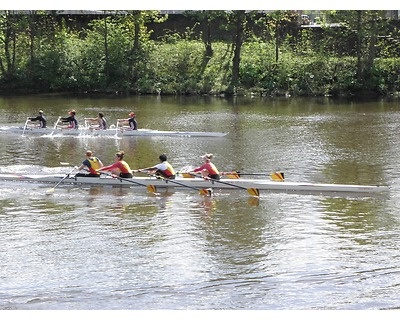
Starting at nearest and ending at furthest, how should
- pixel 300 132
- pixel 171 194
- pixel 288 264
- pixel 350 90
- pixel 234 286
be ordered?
pixel 234 286 → pixel 288 264 → pixel 171 194 → pixel 300 132 → pixel 350 90

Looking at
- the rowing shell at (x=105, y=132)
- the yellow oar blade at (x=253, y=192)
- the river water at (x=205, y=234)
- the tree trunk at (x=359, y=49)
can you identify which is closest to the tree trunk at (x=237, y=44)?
the tree trunk at (x=359, y=49)

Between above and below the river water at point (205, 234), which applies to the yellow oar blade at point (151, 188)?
above

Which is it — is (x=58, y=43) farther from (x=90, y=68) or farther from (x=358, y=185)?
(x=358, y=185)

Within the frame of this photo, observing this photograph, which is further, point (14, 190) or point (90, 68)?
point (90, 68)

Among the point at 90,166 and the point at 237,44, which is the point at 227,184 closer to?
the point at 90,166

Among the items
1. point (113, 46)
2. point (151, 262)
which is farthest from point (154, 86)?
point (151, 262)

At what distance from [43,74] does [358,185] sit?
35.6 metres

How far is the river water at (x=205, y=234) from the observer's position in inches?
676

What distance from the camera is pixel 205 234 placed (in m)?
21.3

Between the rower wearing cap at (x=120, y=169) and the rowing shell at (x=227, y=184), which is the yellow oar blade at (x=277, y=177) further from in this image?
the rower wearing cap at (x=120, y=169)

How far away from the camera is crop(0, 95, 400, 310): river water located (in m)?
17.2

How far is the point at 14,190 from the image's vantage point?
25969mm

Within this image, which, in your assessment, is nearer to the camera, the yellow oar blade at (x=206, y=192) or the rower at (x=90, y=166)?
the yellow oar blade at (x=206, y=192)

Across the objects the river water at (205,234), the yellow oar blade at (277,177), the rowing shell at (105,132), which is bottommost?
the river water at (205,234)
